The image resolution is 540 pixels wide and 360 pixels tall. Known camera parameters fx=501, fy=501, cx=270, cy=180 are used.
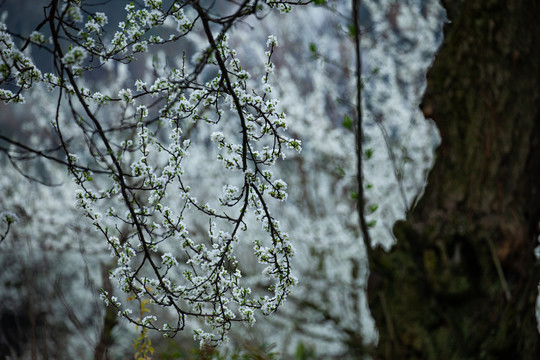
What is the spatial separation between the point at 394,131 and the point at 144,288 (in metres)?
7.81

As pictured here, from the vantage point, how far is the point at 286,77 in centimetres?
823

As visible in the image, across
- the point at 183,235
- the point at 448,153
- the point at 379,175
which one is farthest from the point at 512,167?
the point at 379,175

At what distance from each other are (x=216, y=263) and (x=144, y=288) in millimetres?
318

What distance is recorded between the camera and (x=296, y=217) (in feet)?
24.1

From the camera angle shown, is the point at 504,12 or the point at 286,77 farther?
the point at 286,77

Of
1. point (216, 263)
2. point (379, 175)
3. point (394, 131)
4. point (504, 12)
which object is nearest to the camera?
point (504, 12)

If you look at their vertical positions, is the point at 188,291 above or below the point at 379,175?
below

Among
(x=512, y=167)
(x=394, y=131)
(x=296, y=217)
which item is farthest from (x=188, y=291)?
(x=394, y=131)

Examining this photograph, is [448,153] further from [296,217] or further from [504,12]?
[296,217]

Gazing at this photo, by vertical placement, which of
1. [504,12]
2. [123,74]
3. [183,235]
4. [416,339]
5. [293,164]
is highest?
[123,74]

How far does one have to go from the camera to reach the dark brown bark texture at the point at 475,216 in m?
1.40

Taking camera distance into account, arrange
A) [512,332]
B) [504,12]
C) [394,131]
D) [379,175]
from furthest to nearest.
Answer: [394,131] < [379,175] < [504,12] < [512,332]

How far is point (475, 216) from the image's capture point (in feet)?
4.76

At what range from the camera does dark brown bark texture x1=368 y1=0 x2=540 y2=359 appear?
1.40m
